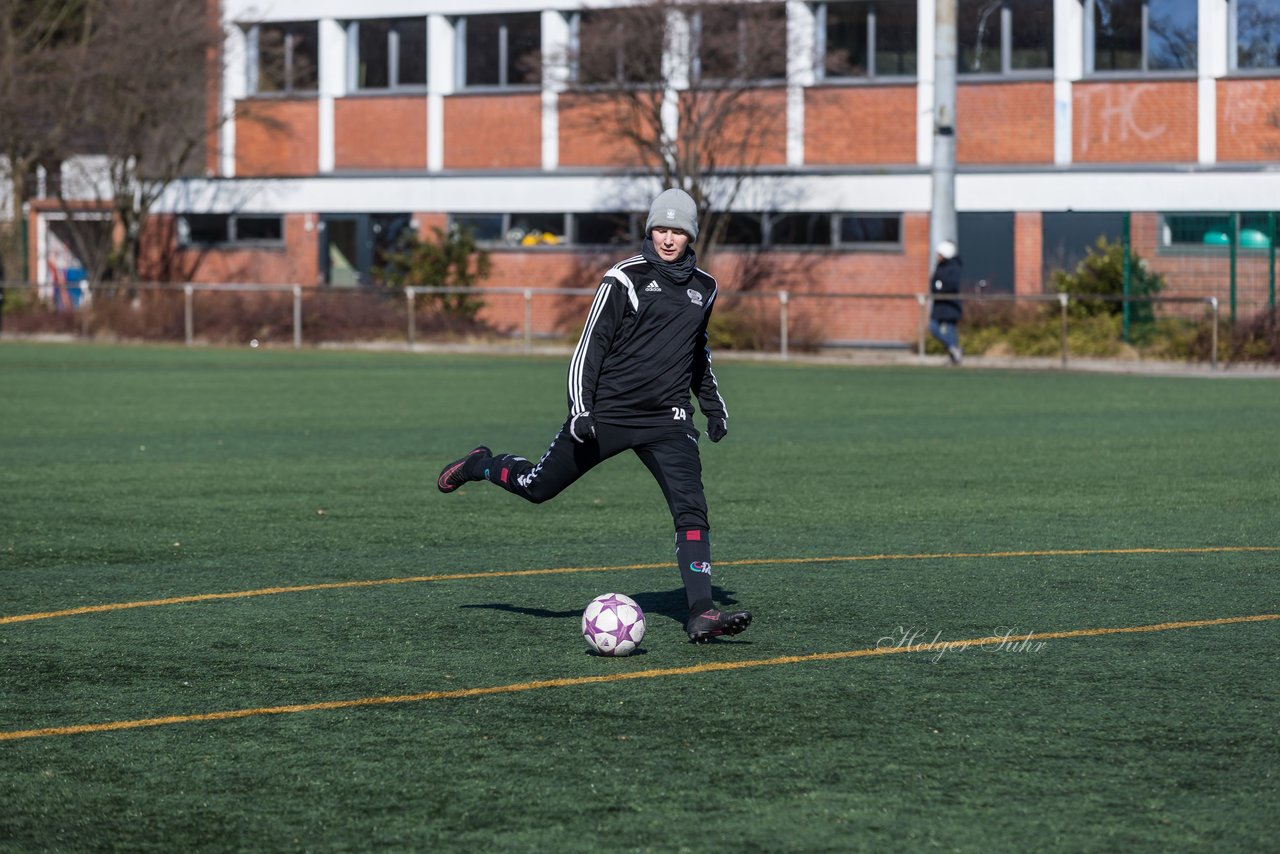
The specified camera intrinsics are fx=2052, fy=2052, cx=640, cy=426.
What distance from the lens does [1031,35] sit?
3844 cm

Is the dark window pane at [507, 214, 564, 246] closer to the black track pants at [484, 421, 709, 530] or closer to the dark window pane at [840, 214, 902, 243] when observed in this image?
the dark window pane at [840, 214, 902, 243]

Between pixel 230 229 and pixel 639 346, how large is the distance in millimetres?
38942

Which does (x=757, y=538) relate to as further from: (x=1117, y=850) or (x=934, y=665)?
(x=1117, y=850)

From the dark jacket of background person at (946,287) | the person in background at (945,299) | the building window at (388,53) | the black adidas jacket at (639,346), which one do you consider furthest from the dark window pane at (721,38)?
the black adidas jacket at (639,346)

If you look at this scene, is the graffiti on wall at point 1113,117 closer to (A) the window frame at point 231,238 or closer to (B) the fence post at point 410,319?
(B) the fence post at point 410,319

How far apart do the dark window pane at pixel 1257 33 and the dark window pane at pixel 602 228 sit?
40.2 feet

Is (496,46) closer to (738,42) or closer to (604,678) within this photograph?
(738,42)

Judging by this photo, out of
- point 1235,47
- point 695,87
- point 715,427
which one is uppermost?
point 1235,47

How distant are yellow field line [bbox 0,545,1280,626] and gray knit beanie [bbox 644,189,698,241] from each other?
9.53 feet

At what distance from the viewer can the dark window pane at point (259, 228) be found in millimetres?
46031

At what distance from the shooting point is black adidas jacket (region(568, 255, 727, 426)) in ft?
28.9

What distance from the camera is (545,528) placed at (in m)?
13.3

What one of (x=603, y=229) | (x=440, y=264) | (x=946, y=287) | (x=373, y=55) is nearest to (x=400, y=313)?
(x=440, y=264)

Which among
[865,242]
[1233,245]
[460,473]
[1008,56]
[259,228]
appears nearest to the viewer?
[460,473]
